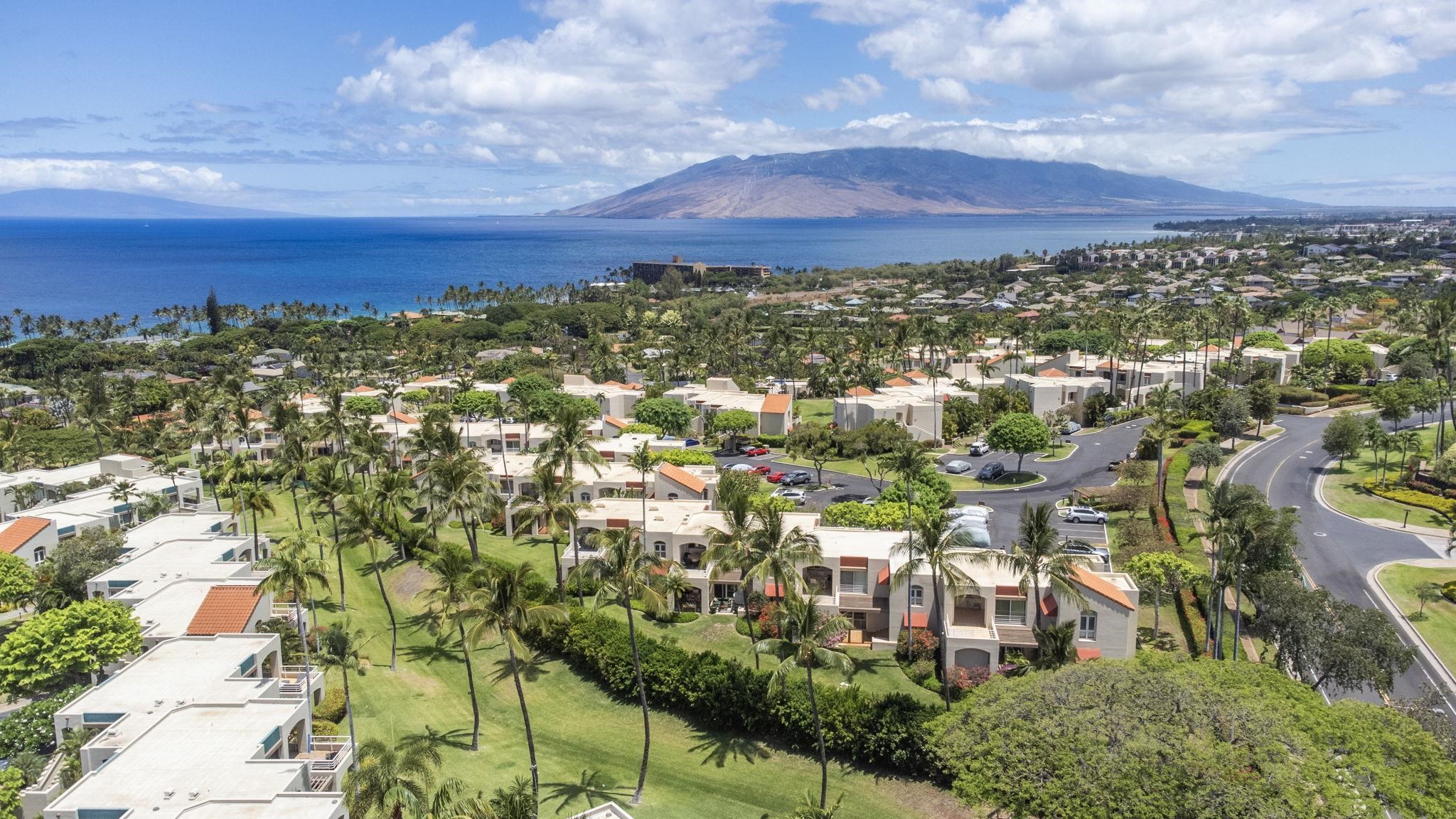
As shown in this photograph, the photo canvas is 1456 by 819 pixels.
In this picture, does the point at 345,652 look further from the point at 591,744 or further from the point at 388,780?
the point at 388,780

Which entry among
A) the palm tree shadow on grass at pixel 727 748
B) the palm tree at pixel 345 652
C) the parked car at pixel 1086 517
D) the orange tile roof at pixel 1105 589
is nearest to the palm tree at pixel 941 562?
the orange tile roof at pixel 1105 589

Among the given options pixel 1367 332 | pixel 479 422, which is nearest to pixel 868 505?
pixel 479 422

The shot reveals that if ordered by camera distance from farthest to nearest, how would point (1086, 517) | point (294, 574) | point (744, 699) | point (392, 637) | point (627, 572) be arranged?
point (1086, 517) → point (392, 637) → point (744, 699) → point (294, 574) → point (627, 572)

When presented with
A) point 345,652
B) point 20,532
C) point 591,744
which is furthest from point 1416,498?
point 20,532

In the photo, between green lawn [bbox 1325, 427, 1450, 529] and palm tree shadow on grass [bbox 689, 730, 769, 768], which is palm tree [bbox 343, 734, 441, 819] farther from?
green lawn [bbox 1325, 427, 1450, 529]

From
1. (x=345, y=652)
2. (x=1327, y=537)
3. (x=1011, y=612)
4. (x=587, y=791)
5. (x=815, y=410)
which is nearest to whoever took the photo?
(x=587, y=791)

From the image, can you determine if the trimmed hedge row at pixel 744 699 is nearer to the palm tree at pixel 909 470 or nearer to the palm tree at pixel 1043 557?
the palm tree at pixel 909 470

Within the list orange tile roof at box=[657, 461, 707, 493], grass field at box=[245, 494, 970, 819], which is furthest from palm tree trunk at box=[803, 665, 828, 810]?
orange tile roof at box=[657, 461, 707, 493]
